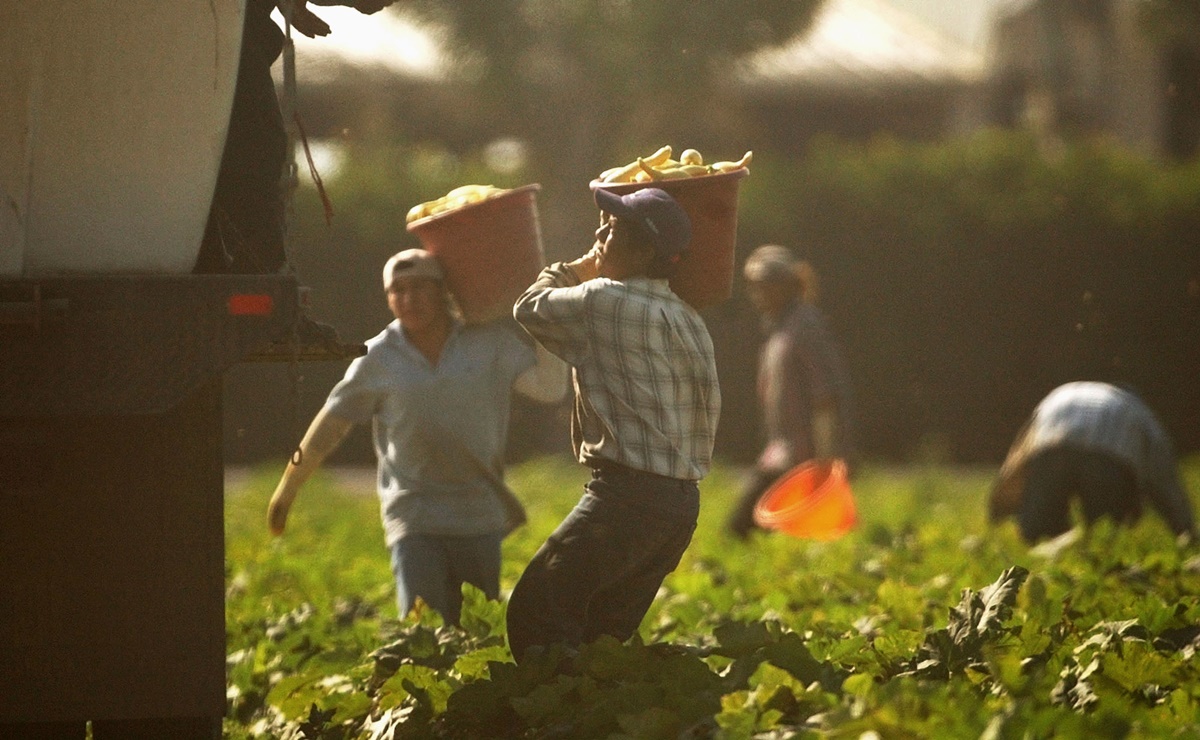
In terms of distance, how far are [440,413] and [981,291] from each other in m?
14.5

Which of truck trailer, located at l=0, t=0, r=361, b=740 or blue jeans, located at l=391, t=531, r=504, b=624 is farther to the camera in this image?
blue jeans, located at l=391, t=531, r=504, b=624

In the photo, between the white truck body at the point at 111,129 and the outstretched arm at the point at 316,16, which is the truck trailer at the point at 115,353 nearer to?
Result: the white truck body at the point at 111,129

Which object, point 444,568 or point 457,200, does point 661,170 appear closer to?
point 457,200

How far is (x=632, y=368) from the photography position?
17.7 ft

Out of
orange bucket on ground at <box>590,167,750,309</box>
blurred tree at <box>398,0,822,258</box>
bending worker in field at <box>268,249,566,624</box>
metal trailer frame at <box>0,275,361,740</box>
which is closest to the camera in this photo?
metal trailer frame at <box>0,275,361,740</box>

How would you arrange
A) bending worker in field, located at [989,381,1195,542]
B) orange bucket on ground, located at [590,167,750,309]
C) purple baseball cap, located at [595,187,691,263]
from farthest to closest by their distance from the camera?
bending worker in field, located at [989,381,1195,542] → orange bucket on ground, located at [590,167,750,309] → purple baseball cap, located at [595,187,691,263]

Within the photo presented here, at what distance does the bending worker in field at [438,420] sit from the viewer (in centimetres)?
705

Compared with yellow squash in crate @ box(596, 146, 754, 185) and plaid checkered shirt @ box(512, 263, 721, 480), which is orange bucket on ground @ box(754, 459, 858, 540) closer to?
yellow squash in crate @ box(596, 146, 754, 185)

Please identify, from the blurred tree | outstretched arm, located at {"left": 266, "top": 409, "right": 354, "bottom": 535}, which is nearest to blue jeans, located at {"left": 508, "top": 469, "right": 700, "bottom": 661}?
outstretched arm, located at {"left": 266, "top": 409, "right": 354, "bottom": 535}

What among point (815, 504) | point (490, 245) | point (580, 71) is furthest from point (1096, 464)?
point (580, 71)

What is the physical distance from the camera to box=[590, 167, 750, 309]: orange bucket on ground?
18.9 ft

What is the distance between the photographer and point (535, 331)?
5574mm

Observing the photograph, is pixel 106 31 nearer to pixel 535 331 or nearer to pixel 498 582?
pixel 535 331

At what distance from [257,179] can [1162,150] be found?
37.4 m
